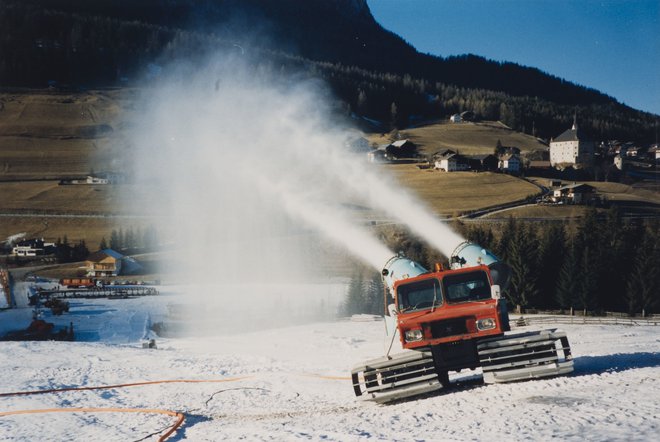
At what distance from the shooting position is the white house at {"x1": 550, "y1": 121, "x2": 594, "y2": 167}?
548 feet

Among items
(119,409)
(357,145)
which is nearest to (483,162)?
(357,145)

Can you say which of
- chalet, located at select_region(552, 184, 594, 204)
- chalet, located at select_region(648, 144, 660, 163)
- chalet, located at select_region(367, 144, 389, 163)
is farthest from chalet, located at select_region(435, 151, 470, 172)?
chalet, located at select_region(648, 144, 660, 163)

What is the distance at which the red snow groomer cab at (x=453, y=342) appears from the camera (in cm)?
1425

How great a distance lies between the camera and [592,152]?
17450 cm

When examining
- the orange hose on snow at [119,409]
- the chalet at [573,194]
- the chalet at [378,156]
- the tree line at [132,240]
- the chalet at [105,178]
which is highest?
the chalet at [378,156]

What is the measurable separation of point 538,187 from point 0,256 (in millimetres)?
95089

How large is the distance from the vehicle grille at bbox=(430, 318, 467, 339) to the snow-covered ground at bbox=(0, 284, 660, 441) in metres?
1.46

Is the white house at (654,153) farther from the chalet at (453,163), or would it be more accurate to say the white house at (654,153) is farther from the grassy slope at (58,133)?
the grassy slope at (58,133)

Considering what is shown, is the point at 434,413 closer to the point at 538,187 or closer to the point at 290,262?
the point at 290,262

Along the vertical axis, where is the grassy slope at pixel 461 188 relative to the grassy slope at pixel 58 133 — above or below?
below

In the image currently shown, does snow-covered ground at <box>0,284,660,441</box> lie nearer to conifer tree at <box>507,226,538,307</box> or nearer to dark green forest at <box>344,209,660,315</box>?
conifer tree at <box>507,226,538,307</box>

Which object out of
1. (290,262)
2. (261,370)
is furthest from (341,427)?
(290,262)

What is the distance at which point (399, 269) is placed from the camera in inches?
741

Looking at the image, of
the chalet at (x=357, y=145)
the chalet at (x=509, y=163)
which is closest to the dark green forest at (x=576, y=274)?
the chalet at (x=509, y=163)
